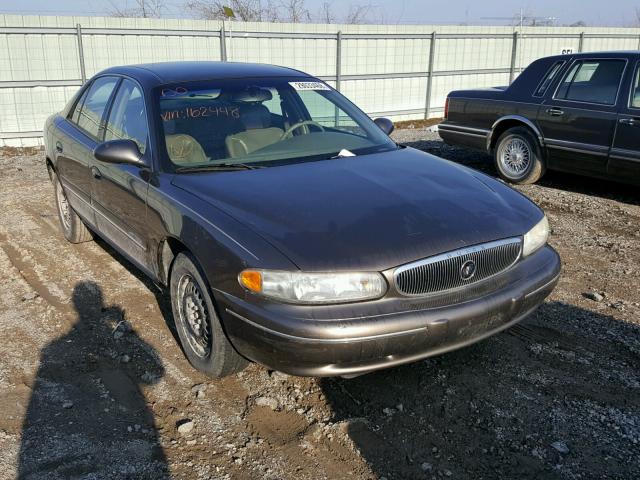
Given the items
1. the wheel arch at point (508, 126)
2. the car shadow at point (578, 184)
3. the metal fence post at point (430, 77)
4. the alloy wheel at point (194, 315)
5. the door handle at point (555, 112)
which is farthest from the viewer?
the metal fence post at point (430, 77)

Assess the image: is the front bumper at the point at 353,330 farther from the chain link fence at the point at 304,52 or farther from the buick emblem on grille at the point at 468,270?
the chain link fence at the point at 304,52

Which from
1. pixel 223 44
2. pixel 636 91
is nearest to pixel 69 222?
pixel 636 91

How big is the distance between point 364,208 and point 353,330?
74 centimetres

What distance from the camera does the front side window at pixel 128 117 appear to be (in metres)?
4.11

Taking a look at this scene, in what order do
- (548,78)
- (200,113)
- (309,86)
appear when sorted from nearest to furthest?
(200,113) → (309,86) → (548,78)

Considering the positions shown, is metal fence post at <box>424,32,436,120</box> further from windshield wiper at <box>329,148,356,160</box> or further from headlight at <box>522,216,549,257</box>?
headlight at <box>522,216,549,257</box>

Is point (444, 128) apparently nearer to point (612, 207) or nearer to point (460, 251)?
point (612, 207)

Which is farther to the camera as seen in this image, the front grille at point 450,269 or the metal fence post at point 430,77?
the metal fence post at point 430,77

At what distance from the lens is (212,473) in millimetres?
2758

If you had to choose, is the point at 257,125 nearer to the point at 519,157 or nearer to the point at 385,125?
the point at 385,125

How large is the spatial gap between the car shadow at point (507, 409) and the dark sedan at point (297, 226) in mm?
398

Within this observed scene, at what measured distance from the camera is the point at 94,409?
3.24 metres

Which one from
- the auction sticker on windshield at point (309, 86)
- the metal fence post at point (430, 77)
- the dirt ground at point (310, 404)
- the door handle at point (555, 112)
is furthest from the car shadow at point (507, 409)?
the metal fence post at point (430, 77)

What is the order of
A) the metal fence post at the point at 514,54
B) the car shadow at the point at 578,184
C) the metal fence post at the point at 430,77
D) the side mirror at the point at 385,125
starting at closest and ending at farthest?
the side mirror at the point at 385,125
the car shadow at the point at 578,184
the metal fence post at the point at 430,77
the metal fence post at the point at 514,54
